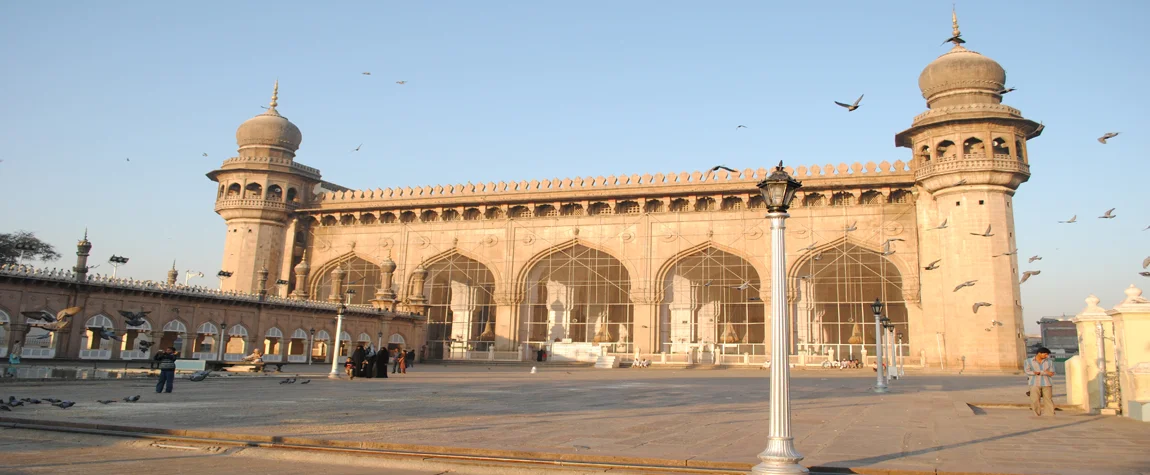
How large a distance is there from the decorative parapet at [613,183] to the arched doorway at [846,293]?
8.94 ft

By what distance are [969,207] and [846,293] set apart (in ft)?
16.8

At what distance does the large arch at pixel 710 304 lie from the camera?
1206 inches

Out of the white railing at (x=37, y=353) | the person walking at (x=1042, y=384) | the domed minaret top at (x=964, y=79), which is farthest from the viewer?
the domed minaret top at (x=964, y=79)

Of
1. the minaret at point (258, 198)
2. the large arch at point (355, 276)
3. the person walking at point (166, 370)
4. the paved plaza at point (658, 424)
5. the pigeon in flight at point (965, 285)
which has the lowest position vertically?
the paved plaza at point (658, 424)

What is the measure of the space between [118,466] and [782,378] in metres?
4.29

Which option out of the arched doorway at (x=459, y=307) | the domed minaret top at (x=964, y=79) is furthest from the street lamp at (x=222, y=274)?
the domed minaret top at (x=964, y=79)

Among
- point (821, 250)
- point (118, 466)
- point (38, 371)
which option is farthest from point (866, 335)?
point (118, 466)

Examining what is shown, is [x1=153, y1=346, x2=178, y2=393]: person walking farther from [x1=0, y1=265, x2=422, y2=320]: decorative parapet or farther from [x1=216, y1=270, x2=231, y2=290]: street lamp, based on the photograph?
[x1=216, y1=270, x2=231, y2=290]: street lamp

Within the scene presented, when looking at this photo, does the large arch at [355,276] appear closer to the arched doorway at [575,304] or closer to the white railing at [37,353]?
the arched doorway at [575,304]

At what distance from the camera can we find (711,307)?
114 ft

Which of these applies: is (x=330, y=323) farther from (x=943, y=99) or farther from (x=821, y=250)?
(x=943, y=99)

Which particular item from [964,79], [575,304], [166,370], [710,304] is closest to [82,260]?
[166,370]

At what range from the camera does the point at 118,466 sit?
523 cm

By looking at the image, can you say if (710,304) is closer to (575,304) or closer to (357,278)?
(575,304)
